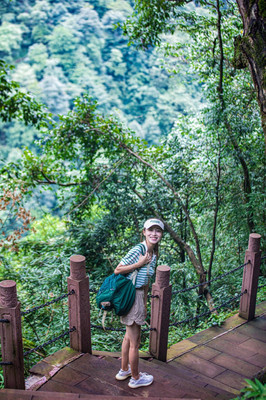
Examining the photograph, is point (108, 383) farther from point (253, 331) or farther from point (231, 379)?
point (253, 331)

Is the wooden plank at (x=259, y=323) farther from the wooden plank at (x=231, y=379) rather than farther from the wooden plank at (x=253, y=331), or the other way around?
the wooden plank at (x=231, y=379)

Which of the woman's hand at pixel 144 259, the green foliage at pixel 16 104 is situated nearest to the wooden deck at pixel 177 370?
the woman's hand at pixel 144 259

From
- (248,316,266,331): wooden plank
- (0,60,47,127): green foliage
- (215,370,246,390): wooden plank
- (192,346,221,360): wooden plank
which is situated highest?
(0,60,47,127): green foliage

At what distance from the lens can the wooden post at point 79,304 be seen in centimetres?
371

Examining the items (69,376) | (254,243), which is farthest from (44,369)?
(254,243)

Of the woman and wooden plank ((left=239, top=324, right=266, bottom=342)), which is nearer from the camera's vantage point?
the woman

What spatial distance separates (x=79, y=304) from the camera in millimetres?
3742

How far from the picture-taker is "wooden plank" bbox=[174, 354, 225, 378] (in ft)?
13.5

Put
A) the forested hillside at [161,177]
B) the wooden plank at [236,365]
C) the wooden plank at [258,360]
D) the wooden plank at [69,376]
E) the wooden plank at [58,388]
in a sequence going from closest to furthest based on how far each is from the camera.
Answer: the wooden plank at [58,388], the wooden plank at [69,376], the wooden plank at [236,365], the wooden plank at [258,360], the forested hillside at [161,177]

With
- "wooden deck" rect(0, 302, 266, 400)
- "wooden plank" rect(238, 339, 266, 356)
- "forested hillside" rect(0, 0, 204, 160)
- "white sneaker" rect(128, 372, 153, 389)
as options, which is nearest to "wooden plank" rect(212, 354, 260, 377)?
"wooden deck" rect(0, 302, 266, 400)

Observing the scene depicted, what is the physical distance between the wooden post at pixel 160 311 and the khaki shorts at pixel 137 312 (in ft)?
1.98

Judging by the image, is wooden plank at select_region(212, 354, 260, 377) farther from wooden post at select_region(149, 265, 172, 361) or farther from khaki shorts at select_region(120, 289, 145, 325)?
khaki shorts at select_region(120, 289, 145, 325)

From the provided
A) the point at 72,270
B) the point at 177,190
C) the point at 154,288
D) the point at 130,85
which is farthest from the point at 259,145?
the point at 130,85

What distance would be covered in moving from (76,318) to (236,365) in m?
1.76
